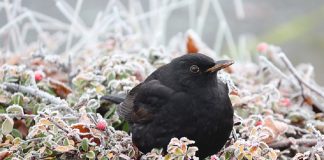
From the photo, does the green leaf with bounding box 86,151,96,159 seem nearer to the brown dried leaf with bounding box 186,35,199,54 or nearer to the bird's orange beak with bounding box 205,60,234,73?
the bird's orange beak with bounding box 205,60,234,73

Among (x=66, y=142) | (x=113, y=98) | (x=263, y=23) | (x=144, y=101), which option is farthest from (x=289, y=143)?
(x=263, y=23)

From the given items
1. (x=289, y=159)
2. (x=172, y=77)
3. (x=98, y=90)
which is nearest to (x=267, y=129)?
(x=289, y=159)

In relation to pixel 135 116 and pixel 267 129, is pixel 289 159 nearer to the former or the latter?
pixel 267 129

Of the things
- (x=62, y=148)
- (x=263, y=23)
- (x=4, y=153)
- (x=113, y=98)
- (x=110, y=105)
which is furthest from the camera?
(x=263, y=23)

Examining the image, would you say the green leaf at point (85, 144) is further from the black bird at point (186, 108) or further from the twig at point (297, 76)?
the twig at point (297, 76)

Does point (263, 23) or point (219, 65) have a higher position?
point (219, 65)

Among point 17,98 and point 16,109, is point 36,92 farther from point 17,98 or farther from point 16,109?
point 16,109

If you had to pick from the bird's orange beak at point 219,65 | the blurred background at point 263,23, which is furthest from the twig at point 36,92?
the blurred background at point 263,23
